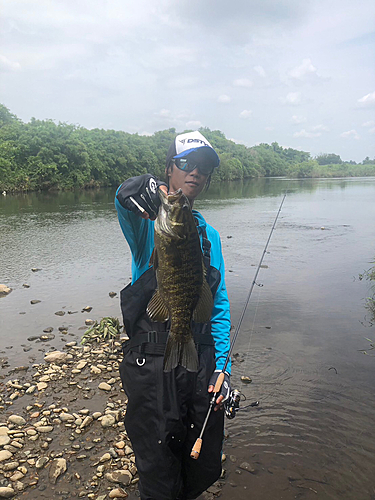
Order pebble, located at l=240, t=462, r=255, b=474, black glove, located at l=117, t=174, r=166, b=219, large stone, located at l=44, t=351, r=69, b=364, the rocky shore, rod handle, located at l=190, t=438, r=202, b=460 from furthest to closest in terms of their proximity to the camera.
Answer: large stone, located at l=44, t=351, r=69, b=364, pebble, located at l=240, t=462, r=255, b=474, the rocky shore, rod handle, located at l=190, t=438, r=202, b=460, black glove, located at l=117, t=174, r=166, b=219

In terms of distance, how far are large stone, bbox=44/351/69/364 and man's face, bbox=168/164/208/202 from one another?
432 centimetres

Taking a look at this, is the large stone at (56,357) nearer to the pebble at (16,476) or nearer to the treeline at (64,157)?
the pebble at (16,476)

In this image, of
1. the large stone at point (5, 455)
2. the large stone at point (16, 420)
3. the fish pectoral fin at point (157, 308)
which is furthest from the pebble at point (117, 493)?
the fish pectoral fin at point (157, 308)

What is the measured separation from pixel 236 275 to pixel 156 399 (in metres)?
8.76

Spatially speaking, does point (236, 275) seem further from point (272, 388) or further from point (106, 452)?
point (106, 452)

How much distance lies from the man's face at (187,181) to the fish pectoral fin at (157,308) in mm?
716

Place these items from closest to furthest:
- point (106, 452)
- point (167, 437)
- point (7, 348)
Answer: point (167, 437) < point (106, 452) < point (7, 348)

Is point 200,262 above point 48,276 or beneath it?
above

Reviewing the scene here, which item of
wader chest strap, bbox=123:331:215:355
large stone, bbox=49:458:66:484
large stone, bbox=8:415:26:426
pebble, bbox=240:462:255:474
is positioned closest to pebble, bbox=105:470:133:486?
large stone, bbox=49:458:66:484

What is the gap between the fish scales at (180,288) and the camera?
2.15 meters

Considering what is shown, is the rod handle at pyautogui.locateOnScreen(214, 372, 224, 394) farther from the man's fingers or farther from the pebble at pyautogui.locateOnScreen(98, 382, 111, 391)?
the pebble at pyautogui.locateOnScreen(98, 382, 111, 391)

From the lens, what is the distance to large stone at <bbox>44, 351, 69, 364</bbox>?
5855 millimetres

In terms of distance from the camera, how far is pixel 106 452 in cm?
392

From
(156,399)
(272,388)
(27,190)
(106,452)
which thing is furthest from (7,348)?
(27,190)
